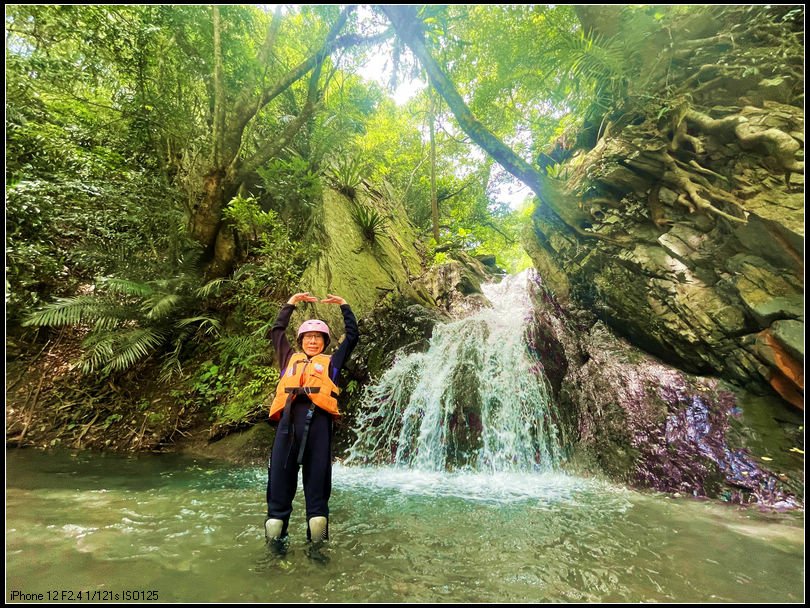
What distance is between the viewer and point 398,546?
263 cm

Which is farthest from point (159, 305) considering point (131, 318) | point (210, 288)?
point (210, 288)

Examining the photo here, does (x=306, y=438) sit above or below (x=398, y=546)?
above

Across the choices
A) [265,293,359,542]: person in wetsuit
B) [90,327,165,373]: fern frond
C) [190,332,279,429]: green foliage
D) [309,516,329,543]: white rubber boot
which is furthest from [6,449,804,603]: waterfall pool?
[90,327,165,373]: fern frond

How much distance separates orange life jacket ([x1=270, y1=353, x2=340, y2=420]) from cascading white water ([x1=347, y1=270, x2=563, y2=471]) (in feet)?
10.5

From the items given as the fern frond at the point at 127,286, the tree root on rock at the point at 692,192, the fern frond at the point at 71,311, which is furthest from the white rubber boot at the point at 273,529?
the tree root on rock at the point at 692,192

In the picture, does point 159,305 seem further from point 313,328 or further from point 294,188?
point 313,328

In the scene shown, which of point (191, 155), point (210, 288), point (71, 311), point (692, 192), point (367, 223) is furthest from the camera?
point (367, 223)

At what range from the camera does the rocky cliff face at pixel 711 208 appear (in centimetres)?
394

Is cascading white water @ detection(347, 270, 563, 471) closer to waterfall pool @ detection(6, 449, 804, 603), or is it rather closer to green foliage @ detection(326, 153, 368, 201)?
waterfall pool @ detection(6, 449, 804, 603)

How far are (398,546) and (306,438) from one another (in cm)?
109

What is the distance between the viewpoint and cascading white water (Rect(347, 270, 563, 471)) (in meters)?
5.32

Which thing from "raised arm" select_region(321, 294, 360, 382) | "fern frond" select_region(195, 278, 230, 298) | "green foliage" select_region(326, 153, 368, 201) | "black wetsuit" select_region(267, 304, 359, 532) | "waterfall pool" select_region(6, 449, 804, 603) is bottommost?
"waterfall pool" select_region(6, 449, 804, 603)

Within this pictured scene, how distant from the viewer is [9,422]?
5.75 metres

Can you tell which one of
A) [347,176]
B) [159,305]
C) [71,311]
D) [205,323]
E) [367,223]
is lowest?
[71,311]
